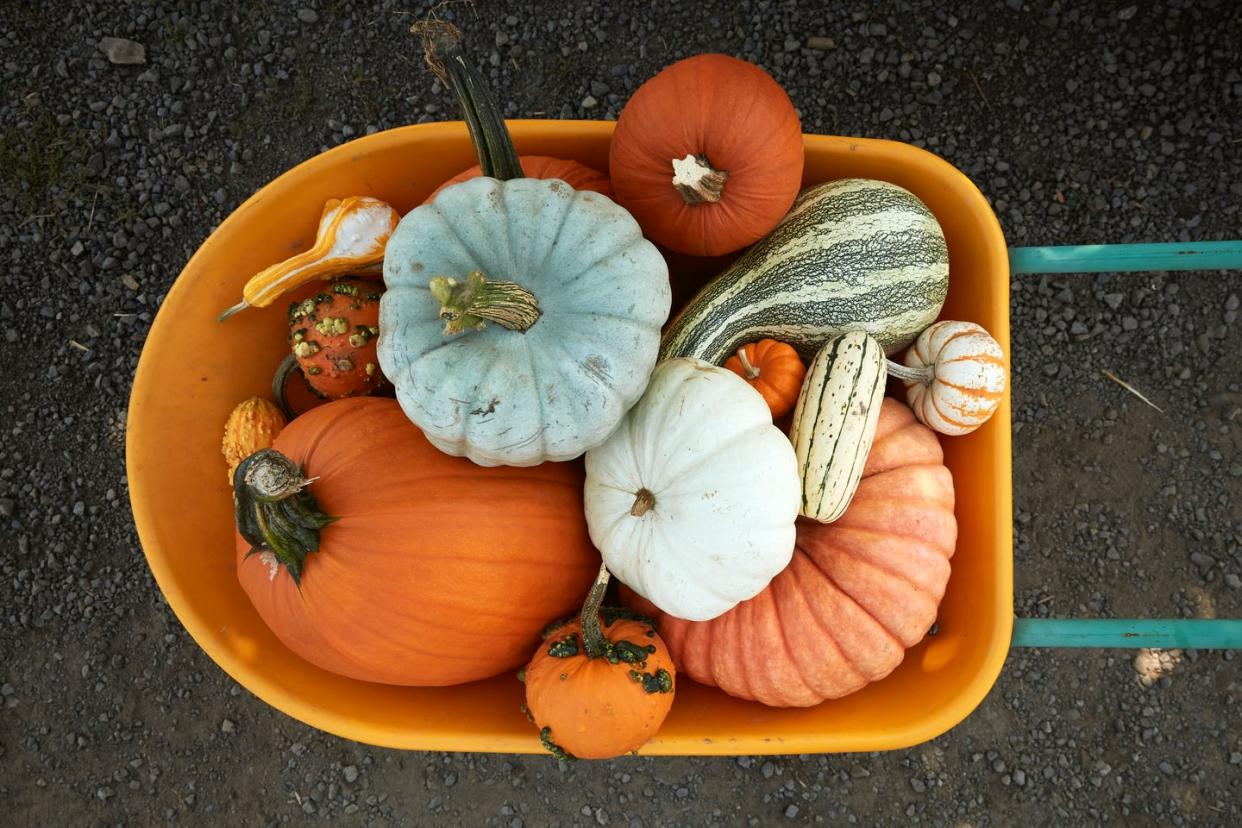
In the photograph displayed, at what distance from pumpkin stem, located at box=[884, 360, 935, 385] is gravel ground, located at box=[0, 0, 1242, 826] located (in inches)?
31.7

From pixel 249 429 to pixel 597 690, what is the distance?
80cm

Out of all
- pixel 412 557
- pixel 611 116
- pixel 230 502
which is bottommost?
pixel 230 502

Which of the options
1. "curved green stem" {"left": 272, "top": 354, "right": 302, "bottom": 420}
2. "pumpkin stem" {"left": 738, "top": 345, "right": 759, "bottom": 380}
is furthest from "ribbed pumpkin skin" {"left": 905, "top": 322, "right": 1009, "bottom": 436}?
"curved green stem" {"left": 272, "top": 354, "right": 302, "bottom": 420}

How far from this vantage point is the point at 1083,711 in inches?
84.5

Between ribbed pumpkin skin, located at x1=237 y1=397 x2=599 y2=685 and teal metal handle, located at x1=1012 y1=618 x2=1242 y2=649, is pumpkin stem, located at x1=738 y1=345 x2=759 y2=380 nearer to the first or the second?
ribbed pumpkin skin, located at x1=237 y1=397 x2=599 y2=685

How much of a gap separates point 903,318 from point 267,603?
46.5 inches

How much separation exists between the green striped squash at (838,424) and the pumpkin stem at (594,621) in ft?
1.13

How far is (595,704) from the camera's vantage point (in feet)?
4.38

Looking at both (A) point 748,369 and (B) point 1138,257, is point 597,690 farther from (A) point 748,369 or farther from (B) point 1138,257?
(B) point 1138,257

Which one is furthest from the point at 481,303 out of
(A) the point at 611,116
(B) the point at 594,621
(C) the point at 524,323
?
(A) the point at 611,116

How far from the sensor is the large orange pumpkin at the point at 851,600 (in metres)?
1.46

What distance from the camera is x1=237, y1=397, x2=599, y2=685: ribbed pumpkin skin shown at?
1.36 meters

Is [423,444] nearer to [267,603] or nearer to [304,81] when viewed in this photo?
[267,603]

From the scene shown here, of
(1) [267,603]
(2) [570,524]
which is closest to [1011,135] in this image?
(2) [570,524]
